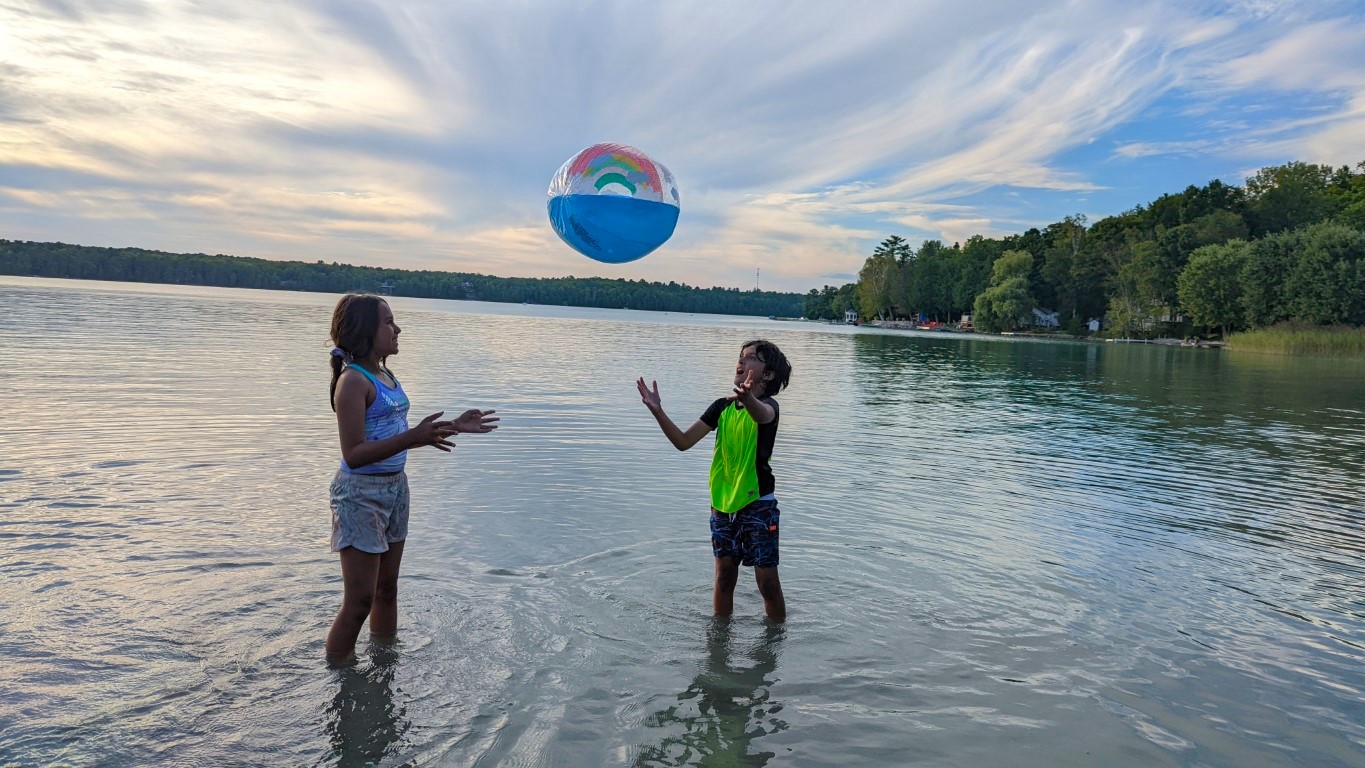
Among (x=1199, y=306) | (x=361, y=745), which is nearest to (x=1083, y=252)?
(x=1199, y=306)

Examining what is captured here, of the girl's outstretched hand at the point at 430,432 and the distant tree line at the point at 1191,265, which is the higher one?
the distant tree line at the point at 1191,265

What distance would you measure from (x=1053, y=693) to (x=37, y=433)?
538 inches

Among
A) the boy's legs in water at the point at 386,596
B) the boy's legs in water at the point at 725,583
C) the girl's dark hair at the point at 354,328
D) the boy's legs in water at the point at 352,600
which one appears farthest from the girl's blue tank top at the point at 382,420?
the boy's legs in water at the point at 725,583

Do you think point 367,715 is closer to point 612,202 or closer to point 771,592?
point 771,592

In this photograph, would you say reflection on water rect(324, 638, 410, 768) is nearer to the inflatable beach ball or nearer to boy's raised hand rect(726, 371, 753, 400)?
boy's raised hand rect(726, 371, 753, 400)

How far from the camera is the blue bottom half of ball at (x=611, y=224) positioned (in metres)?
6.64

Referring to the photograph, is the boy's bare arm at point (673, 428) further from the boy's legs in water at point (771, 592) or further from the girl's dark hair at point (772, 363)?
the boy's legs in water at point (771, 592)

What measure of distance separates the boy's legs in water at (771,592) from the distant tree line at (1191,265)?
283 ft

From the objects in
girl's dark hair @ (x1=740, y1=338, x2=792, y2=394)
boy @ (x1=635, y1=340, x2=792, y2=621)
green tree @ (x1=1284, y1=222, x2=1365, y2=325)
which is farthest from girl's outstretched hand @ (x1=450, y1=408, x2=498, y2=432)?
green tree @ (x1=1284, y1=222, x2=1365, y2=325)

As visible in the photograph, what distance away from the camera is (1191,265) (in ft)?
287

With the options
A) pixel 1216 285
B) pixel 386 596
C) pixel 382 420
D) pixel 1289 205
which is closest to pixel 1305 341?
pixel 1216 285

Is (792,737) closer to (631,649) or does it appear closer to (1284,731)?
(631,649)

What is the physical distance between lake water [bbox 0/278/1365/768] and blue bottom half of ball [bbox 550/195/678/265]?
277 centimetres

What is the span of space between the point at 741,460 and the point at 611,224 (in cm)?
230
